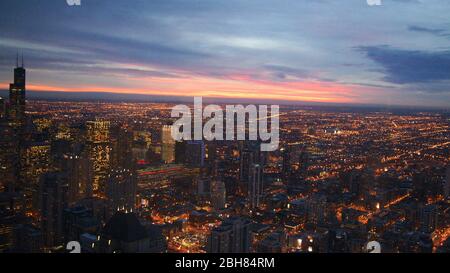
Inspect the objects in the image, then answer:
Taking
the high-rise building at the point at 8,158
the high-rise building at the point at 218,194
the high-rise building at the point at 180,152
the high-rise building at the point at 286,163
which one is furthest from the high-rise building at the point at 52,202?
the high-rise building at the point at 286,163

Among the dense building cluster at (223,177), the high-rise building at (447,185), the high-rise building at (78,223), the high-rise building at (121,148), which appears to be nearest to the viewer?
the high-rise building at (78,223)

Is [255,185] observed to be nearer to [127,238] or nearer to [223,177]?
[223,177]

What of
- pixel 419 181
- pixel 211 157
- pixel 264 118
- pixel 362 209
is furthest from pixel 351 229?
pixel 211 157

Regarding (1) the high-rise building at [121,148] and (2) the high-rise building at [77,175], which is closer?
(2) the high-rise building at [77,175]

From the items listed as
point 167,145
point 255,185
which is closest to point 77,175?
point 167,145

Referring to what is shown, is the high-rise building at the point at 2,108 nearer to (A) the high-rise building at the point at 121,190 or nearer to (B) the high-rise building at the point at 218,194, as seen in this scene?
(A) the high-rise building at the point at 121,190

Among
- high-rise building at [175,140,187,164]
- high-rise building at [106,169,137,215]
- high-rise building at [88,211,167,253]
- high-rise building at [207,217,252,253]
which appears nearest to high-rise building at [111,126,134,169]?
high-rise building at [106,169,137,215]
